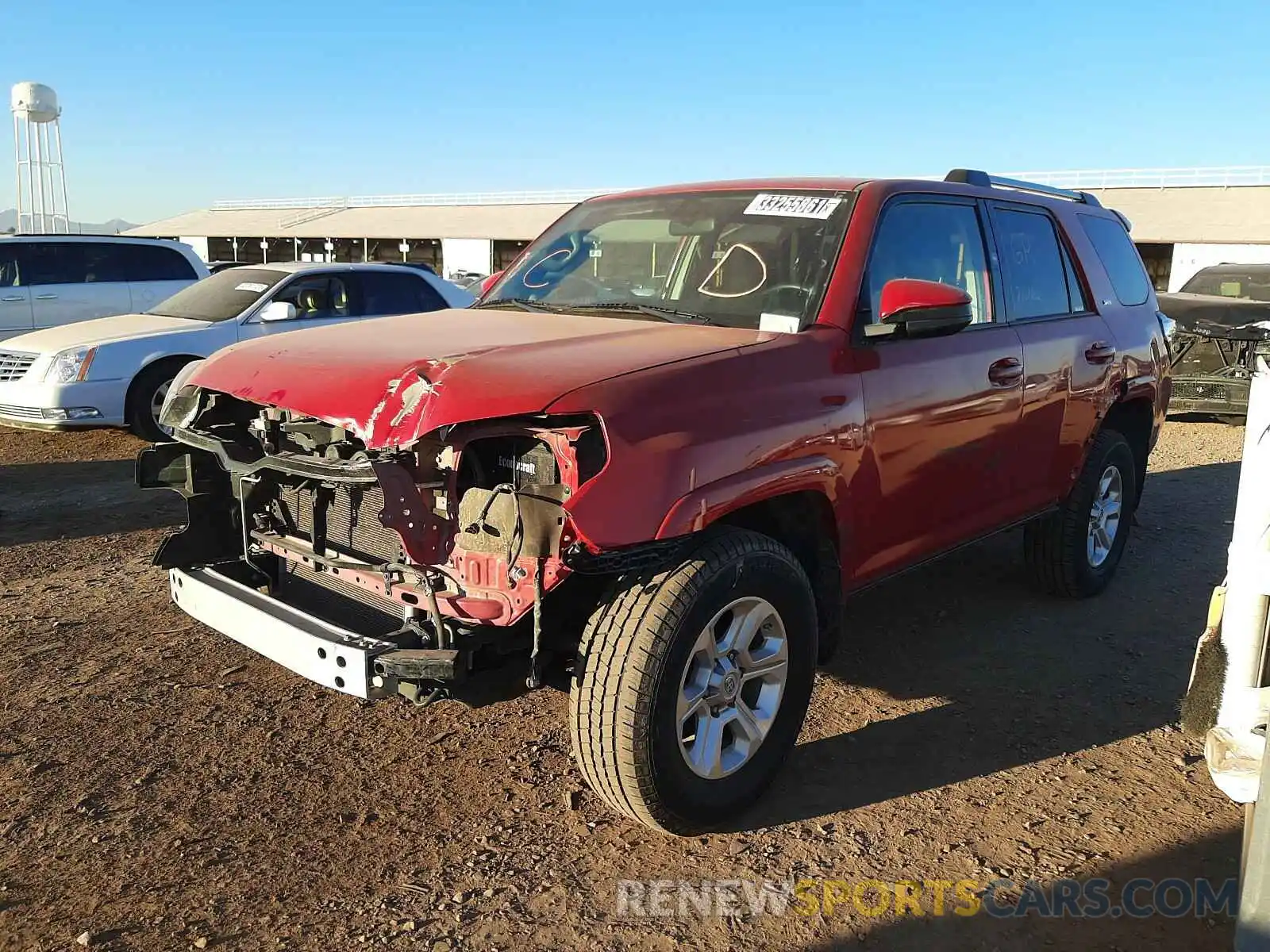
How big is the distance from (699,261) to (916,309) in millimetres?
896

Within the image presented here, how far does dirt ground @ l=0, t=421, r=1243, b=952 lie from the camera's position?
2.70 metres

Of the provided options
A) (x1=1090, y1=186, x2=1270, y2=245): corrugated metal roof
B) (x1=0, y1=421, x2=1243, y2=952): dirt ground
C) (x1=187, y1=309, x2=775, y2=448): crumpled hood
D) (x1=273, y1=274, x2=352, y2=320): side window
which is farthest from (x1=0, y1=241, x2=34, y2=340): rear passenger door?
(x1=1090, y1=186, x2=1270, y2=245): corrugated metal roof

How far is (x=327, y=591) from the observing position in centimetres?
334

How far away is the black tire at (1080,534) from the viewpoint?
5031 millimetres

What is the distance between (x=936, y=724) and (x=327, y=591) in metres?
2.35

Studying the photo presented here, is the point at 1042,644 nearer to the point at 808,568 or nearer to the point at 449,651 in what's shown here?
the point at 808,568

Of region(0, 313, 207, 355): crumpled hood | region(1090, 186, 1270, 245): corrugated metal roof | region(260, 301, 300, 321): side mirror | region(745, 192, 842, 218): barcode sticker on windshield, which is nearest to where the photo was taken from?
region(745, 192, 842, 218): barcode sticker on windshield

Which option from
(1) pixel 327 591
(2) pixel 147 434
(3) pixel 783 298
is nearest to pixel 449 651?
(1) pixel 327 591

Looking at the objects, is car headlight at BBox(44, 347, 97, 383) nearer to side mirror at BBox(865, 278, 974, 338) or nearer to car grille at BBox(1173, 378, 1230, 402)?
side mirror at BBox(865, 278, 974, 338)

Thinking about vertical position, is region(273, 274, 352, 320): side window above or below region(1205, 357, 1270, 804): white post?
above

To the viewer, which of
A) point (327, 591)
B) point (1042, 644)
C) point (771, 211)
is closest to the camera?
point (327, 591)

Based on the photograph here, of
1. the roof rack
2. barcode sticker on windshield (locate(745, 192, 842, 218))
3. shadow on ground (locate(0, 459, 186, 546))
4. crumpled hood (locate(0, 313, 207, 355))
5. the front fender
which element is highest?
the roof rack

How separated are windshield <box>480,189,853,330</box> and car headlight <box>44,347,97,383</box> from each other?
16.8ft

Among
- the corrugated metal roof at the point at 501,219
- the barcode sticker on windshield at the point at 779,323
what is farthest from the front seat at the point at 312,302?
the corrugated metal roof at the point at 501,219
